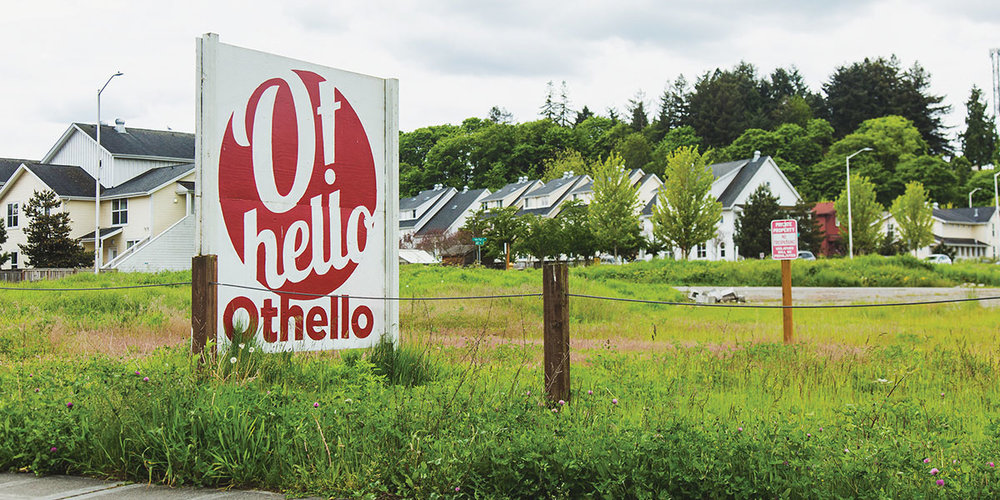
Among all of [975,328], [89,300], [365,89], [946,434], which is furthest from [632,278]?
[946,434]

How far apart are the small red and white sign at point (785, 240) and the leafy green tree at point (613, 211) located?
35440 mm

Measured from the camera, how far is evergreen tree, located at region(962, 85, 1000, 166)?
100688mm

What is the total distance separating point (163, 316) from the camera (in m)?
13.1

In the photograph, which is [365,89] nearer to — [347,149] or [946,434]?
[347,149]

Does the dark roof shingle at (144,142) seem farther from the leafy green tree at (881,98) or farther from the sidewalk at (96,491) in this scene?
the leafy green tree at (881,98)

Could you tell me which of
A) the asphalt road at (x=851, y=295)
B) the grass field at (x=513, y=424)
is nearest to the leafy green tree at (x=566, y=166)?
the asphalt road at (x=851, y=295)

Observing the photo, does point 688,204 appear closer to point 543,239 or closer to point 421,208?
point 543,239

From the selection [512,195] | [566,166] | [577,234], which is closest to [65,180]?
[577,234]

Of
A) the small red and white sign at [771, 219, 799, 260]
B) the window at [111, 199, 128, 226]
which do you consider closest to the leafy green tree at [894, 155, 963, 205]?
the window at [111, 199, 128, 226]

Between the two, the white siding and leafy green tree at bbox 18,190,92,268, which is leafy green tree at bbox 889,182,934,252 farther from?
leafy green tree at bbox 18,190,92,268

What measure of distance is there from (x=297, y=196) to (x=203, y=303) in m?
1.67

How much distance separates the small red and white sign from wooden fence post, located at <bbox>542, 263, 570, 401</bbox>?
7.95 m

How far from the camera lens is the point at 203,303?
6574 mm

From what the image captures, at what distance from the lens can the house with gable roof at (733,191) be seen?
203 ft
